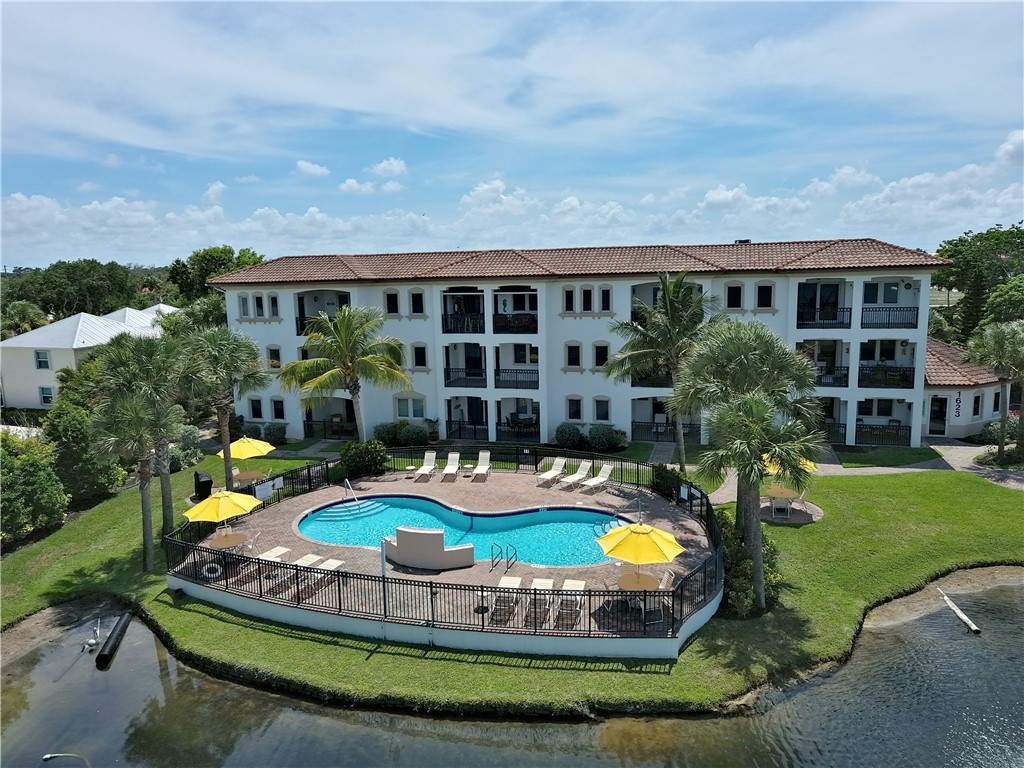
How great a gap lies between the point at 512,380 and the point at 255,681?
2203cm

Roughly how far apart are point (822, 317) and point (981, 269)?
28.6 metres

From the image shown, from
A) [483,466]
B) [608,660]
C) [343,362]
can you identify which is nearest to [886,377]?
[483,466]

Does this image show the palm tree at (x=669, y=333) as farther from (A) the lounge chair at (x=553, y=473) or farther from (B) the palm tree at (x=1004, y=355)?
(B) the palm tree at (x=1004, y=355)

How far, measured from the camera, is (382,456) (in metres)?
29.2

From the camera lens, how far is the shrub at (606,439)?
32094mm

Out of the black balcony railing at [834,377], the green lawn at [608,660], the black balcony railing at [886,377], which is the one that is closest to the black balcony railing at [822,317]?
the black balcony railing at [834,377]

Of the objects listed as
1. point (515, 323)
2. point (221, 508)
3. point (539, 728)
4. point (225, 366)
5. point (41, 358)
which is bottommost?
point (539, 728)

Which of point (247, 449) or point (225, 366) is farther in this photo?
point (247, 449)

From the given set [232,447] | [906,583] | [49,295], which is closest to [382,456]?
[232,447]

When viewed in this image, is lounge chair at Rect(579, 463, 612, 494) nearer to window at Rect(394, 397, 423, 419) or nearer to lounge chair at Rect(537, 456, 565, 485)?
lounge chair at Rect(537, 456, 565, 485)

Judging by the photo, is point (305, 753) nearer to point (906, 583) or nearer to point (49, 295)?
point (906, 583)

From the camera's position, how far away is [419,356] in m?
35.9

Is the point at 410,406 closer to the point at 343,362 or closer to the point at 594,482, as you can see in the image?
the point at 343,362

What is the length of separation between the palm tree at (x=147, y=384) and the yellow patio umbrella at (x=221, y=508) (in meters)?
2.28
